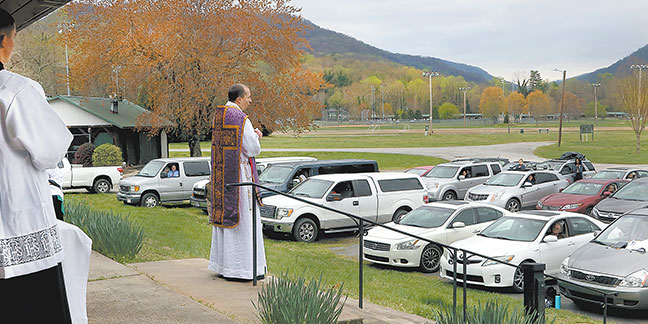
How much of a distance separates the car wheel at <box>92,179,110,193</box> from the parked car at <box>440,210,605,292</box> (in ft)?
60.1

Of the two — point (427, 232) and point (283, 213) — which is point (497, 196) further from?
point (283, 213)

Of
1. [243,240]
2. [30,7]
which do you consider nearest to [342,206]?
[243,240]

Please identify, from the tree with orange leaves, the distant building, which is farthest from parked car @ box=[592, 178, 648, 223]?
the distant building

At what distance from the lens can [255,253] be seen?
22.3ft

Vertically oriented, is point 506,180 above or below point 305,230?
above

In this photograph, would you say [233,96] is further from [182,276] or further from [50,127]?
[50,127]

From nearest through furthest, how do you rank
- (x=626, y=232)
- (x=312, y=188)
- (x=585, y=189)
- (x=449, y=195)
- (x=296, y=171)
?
1. (x=626, y=232)
2. (x=312, y=188)
3. (x=296, y=171)
4. (x=585, y=189)
5. (x=449, y=195)

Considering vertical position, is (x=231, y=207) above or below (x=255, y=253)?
above

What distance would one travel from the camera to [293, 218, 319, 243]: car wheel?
1709cm

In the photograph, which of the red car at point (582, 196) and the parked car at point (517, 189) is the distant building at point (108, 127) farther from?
the red car at point (582, 196)

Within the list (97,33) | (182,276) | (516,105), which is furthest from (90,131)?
(516,105)

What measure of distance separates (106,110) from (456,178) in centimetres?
2571

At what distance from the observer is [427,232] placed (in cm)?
1484

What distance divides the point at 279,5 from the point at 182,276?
30.6 m
